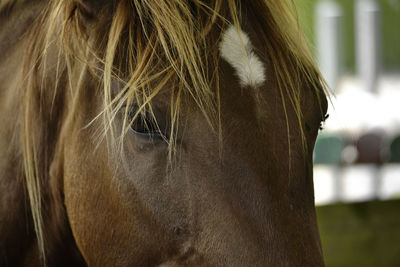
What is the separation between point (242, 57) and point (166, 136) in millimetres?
254

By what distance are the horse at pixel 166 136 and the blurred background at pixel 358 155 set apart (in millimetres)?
363

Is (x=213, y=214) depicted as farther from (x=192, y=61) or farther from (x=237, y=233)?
(x=192, y=61)

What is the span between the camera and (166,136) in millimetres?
1198

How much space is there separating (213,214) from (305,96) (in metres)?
0.39

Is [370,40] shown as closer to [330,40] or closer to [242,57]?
[330,40]

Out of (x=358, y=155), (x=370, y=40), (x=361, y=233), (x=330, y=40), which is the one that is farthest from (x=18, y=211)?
(x=330, y=40)

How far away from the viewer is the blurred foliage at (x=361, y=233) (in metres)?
2.62

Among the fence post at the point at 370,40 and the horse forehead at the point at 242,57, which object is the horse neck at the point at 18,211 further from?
the fence post at the point at 370,40

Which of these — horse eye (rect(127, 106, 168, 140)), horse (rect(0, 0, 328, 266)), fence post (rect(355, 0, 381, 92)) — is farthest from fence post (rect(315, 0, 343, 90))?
horse eye (rect(127, 106, 168, 140))

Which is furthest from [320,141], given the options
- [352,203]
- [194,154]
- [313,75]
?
[194,154]

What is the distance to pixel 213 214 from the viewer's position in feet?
3.74

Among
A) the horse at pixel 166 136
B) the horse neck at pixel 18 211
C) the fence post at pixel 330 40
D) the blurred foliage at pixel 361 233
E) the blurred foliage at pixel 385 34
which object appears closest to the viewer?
the horse at pixel 166 136

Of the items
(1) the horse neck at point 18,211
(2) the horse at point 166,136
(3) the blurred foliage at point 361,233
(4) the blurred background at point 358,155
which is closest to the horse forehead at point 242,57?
(2) the horse at point 166,136

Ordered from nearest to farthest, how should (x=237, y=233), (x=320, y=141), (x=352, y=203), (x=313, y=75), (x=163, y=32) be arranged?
(x=237, y=233) < (x=163, y=32) < (x=313, y=75) < (x=352, y=203) < (x=320, y=141)
